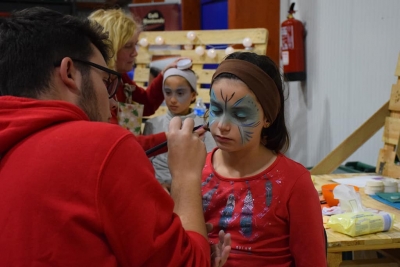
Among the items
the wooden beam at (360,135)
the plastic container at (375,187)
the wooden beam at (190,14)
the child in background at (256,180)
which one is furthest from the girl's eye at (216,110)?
the wooden beam at (190,14)

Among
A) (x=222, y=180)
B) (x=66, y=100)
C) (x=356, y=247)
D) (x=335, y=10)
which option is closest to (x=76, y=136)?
(x=66, y=100)

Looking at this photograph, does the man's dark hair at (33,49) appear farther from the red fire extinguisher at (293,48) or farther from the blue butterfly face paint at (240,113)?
the red fire extinguisher at (293,48)

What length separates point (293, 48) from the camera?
11.6ft

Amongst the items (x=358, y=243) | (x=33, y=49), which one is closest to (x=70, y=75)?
(x=33, y=49)

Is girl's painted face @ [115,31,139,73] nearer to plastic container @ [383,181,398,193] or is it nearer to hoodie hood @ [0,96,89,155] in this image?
plastic container @ [383,181,398,193]

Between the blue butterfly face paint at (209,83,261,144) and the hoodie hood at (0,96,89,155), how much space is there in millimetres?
553

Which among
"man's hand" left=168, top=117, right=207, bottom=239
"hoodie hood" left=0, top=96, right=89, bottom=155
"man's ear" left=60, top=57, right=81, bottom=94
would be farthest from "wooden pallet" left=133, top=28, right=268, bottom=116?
"hoodie hood" left=0, top=96, right=89, bottom=155

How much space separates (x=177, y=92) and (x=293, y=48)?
46.0 inches

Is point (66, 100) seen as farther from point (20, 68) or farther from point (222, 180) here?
point (222, 180)

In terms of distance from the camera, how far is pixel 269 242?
1.26 m

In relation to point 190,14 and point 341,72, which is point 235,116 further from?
point 190,14

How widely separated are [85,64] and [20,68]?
0.41 ft

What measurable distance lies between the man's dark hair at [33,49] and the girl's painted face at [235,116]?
0.48m

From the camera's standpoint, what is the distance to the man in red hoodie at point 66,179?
0.80 metres
